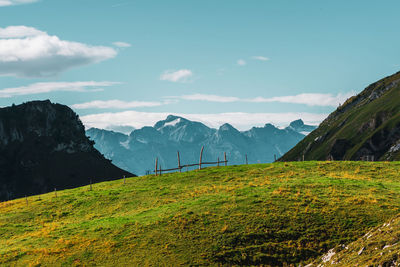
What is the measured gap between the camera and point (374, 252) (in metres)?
23.9

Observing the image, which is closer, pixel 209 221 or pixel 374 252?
pixel 374 252

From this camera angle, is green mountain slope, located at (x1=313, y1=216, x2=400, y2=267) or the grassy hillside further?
the grassy hillside

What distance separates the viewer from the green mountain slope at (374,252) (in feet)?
69.7

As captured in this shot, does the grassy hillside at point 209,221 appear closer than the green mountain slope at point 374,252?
No

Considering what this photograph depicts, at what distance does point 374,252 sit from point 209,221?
19.7 metres

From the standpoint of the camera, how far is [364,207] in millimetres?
41156

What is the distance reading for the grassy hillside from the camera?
35.4 meters

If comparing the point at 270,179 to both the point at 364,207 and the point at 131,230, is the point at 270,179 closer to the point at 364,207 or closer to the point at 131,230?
the point at 364,207

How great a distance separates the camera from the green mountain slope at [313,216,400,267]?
69.7ft

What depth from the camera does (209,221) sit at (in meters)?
40.8

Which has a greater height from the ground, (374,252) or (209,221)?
(374,252)

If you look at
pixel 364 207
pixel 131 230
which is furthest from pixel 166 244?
pixel 364 207

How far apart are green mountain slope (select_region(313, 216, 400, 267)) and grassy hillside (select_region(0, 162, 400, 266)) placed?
524 cm

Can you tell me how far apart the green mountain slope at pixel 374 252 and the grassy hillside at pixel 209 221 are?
524 cm
